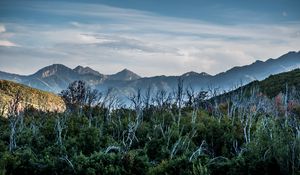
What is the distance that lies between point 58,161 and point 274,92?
65.5 meters

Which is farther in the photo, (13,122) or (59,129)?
(13,122)

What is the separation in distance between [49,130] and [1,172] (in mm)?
15461

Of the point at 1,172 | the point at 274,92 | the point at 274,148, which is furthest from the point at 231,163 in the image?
the point at 274,92

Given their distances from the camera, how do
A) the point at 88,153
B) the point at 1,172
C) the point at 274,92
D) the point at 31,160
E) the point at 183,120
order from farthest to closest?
the point at 274,92 → the point at 183,120 → the point at 88,153 → the point at 31,160 → the point at 1,172

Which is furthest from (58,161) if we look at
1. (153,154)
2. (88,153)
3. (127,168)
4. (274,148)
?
(274,148)

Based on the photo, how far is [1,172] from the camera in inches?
714

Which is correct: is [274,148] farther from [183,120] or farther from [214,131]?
[183,120]

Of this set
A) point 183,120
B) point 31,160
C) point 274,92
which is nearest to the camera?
point 31,160

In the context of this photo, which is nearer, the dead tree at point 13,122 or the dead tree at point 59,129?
the dead tree at point 59,129

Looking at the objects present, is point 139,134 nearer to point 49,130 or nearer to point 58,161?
point 49,130

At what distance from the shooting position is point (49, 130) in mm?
33500

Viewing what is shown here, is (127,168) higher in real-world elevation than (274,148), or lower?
lower

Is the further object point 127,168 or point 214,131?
point 214,131

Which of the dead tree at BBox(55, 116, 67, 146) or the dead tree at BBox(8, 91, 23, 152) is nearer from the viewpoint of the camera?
the dead tree at BBox(55, 116, 67, 146)
